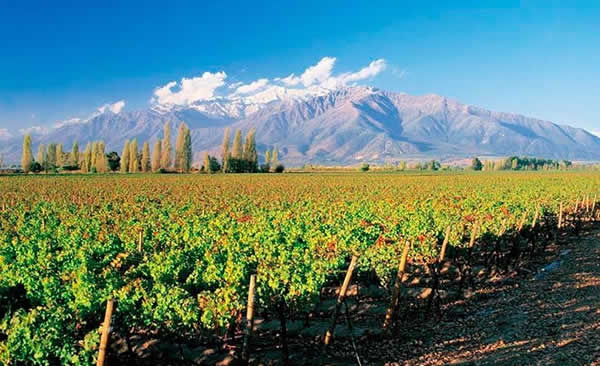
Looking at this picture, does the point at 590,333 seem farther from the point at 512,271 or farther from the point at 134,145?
the point at 134,145

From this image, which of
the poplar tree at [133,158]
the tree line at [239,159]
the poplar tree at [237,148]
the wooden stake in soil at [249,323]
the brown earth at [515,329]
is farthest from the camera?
the poplar tree at [237,148]

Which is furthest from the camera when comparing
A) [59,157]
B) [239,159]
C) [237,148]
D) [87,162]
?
[59,157]

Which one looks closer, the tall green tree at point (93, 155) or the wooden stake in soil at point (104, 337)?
the wooden stake in soil at point (104, 337)

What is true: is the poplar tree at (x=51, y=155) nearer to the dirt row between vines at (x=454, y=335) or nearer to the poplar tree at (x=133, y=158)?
the poplar tree at (x=133, y=158)

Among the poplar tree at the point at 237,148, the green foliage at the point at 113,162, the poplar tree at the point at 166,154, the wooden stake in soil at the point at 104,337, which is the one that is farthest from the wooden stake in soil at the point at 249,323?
the green foliage at the point at 113,162

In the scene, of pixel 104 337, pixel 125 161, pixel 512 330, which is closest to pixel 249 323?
pixel 104 337

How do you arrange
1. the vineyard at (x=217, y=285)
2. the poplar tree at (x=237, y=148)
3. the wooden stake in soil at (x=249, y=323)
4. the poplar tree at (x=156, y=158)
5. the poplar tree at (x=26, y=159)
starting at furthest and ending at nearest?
the poplar tree at (x=237, y=148) < the poplar tree at (x=156, y=158) < the poplar tree at (x=26, y=159) < the wooden stake in soil at (x=249, y=323) < the vineyard at (x=217, y=285)

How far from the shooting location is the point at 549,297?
1432 centimetres

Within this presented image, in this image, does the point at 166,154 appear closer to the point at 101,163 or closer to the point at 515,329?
the point at 101,163

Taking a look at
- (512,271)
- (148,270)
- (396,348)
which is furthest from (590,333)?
(148,270)

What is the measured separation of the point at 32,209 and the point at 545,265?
31966mm

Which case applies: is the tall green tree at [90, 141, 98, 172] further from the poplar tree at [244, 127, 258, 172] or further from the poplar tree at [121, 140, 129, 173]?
the poplar tree at [244, 127, 258, 172]

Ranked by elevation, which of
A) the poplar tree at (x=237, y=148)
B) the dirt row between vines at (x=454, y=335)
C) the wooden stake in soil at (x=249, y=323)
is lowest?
the dirt row between vines at (x=454, y=335)

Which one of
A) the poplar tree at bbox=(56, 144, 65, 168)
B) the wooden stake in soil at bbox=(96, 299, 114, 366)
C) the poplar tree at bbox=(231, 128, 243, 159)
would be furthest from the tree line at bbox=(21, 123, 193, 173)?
the wooden stake in soil at bbox=(96, 299, 114, 366)
